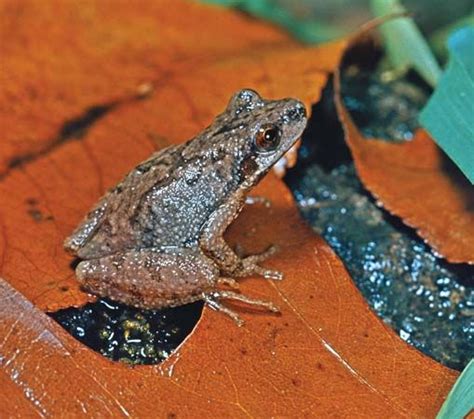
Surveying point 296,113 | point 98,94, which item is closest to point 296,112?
point 296,113

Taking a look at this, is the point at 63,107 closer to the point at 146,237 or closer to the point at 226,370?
the point at 146,237

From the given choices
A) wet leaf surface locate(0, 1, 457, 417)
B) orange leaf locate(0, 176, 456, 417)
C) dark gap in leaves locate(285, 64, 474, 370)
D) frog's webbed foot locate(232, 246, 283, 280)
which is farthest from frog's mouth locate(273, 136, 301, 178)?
orange leaf locate(0, 176, 456, 417)

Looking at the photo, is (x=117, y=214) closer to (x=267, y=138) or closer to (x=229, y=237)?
(x=229, y=237)

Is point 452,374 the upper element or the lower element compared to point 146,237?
lower

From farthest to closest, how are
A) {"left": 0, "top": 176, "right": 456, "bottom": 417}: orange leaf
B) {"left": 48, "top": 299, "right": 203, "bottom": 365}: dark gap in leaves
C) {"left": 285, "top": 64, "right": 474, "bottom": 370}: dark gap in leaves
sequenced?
1. {"left": 285, "top": 64, "right": 474, "bottom": 370}: dark gap in leaves
2. {"left": 48, "top": 299, "right": 203, "bottom": 365}: dark gap in leaves
3. {"left": 0, "top": 176, "right": 456, "bottom": 417}: orange leaf

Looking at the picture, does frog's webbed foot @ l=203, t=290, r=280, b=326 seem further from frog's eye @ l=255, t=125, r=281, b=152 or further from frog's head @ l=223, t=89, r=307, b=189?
frog's eye @ l=255, t=125, r=281, b=152

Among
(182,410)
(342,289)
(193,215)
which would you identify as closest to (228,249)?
(193,215)
